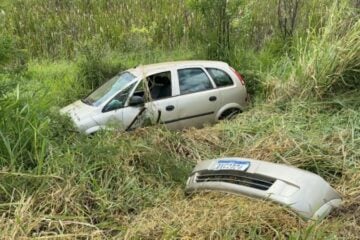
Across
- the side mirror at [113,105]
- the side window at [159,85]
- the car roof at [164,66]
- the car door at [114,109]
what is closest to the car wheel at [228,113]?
the car roof at [164,66]

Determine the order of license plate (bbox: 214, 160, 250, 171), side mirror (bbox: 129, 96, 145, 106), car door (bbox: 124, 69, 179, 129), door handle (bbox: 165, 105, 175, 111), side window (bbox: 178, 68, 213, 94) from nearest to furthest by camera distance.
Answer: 1. license plate (bbox: 214, 160, 250, 171)
2. car door (bbox: 124, 69, 179, 129)
3. side mirror (bbox: 129, 96, 145, 106)
4. door handle (bbox: 165, 105, 175, 111)
5. side window (bbox: 178, 68, 213, 94)

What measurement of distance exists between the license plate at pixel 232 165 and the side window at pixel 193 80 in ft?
12.6

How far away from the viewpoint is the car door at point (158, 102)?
738 centimetres

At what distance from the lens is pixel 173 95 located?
26.7 feet

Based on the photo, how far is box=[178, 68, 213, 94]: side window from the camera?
8320mm

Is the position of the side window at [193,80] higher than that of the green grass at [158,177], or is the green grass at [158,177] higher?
the green grass at [158,177]

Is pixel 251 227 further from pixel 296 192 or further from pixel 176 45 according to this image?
pixel 176 45

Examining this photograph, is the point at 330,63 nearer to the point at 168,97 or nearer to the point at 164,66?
the point at 168,97

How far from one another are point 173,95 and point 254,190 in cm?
427

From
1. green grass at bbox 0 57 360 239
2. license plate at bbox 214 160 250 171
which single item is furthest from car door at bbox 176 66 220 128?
license plate at bbox 214 160 250 171

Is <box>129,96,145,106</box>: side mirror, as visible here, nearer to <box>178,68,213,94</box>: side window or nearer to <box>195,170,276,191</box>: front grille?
<box>178,68,213,94</box>: side window

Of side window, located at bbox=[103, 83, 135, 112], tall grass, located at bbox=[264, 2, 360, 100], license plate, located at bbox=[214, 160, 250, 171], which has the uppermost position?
license plate, located at bbox=[214, 160, 250, 171]

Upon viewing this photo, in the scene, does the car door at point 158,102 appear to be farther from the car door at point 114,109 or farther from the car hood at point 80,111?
the car hood at point 80,111

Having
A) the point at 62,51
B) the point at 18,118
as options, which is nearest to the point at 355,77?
the point at 18,118
